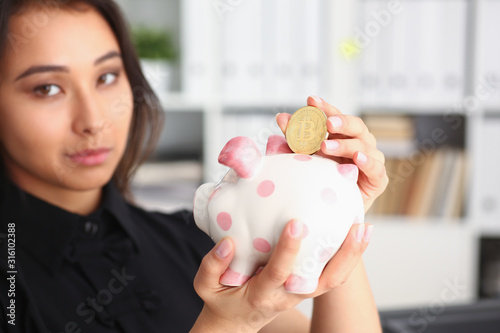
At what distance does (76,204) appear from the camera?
3.41ft

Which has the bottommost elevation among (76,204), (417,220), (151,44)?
(417,220)

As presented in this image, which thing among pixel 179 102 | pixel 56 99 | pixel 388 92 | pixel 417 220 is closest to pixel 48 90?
pixel 56 99

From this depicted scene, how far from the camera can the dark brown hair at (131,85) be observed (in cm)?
94

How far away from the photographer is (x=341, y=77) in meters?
2.13

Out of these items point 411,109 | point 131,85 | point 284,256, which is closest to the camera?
point 284,256

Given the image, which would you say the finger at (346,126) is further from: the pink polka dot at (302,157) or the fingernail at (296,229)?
the fingernail at (296,229)

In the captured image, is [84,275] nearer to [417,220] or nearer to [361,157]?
[361,157]

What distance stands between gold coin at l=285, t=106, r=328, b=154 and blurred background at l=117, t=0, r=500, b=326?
1.40m

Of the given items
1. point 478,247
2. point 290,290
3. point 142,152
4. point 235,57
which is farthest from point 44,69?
point 478,247

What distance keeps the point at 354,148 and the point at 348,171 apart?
52mm

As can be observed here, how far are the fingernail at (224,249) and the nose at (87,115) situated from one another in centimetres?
44

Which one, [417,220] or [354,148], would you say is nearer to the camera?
[354,148]

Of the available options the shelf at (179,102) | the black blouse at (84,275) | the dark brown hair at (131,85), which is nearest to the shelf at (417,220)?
the shelf at (179,102)

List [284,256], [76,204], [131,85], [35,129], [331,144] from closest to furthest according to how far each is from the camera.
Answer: [284,256], [331,144], [35,129], [76,204], [131,85]
